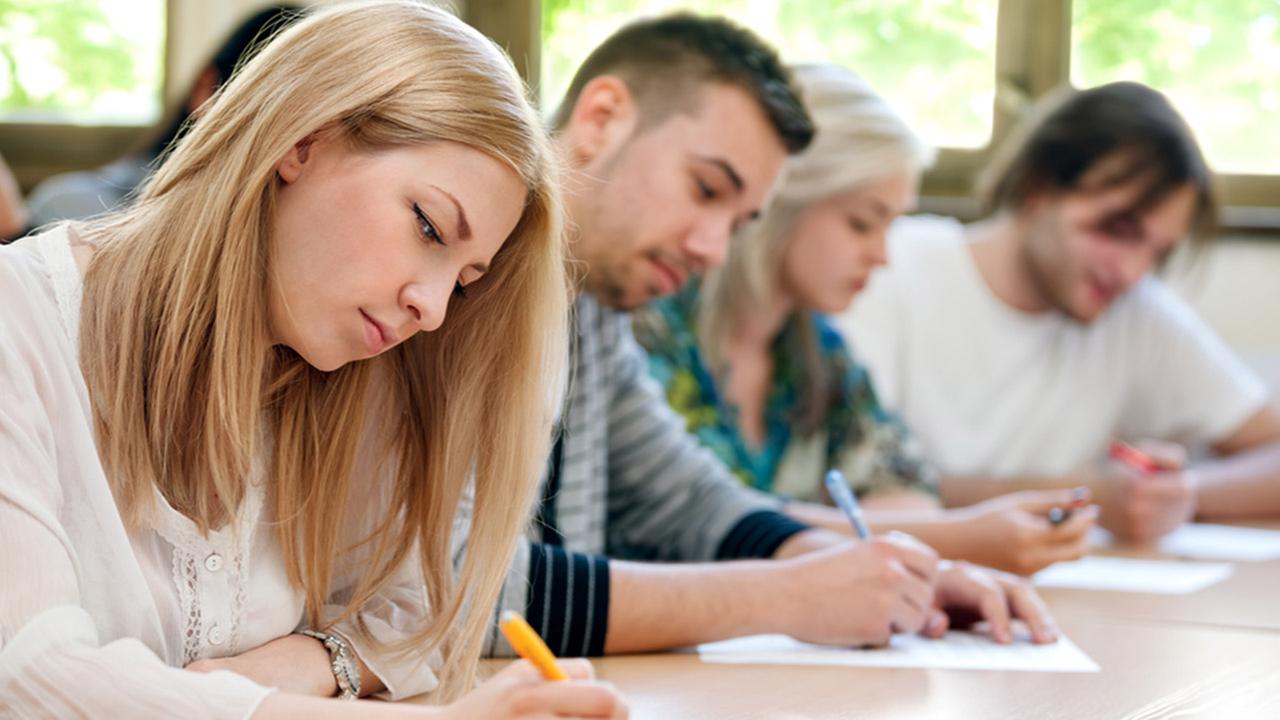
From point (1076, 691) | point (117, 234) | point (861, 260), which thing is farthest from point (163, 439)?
point (861, 260)

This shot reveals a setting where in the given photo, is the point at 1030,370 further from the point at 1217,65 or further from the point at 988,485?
→ the point at 1217,65

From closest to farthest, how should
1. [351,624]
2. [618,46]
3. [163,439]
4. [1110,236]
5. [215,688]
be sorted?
1. [215,688]
2. [163,439]
3. [351,624]
4. [618,46]
5. [1110,236]

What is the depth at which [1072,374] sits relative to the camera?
2615 millimetres

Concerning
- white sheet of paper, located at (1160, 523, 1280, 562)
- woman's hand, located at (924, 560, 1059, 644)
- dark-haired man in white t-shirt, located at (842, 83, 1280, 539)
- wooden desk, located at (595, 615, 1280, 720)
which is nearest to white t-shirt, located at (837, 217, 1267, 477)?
dark-haired man in white t-shirt, located at (842, 83, 1280, 539)

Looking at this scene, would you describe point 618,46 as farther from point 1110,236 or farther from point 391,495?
point 1110,236

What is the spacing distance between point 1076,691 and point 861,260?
111cm

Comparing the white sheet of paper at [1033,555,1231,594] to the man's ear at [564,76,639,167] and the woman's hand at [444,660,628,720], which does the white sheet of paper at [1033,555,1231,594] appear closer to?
the man's ear at [564,76,639,167]

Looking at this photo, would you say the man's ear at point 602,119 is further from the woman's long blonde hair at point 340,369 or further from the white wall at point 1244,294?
the white wall at point 1244,294

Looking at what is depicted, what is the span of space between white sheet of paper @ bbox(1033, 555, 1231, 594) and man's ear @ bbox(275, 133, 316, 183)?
1049 millimetres

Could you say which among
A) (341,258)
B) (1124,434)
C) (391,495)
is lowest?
(1124,434)

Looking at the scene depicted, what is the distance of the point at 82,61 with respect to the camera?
333 centimetres

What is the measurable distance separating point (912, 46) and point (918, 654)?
84.4 inches

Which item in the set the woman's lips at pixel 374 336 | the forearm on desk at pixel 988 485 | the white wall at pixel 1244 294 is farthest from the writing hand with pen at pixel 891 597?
the white wall at pixel 1244 294

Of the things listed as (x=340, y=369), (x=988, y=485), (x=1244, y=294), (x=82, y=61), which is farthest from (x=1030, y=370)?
(x=82, y=61)
